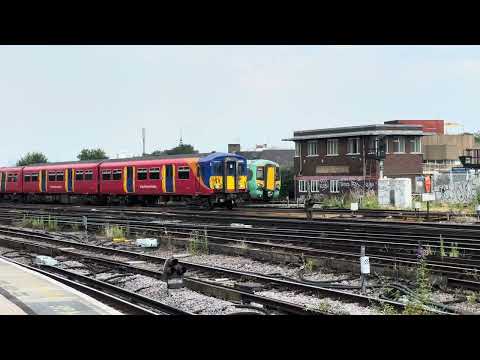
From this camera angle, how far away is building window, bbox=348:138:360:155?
43.6 m

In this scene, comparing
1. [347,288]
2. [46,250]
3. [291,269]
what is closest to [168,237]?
[46,250]

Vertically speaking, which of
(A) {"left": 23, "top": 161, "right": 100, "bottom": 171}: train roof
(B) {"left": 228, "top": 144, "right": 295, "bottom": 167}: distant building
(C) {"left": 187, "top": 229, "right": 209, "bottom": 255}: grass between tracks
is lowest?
(C) {"left": 187, "top": 229, "right": 209, "bottom": 255}: grass between tracks

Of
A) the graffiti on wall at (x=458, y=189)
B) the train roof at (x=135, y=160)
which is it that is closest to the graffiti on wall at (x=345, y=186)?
the graffiti on wall at (x=458, y=189)

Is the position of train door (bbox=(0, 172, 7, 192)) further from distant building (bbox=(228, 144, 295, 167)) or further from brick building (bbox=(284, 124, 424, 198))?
distant building (bbox=(228, 144, 295, 167))

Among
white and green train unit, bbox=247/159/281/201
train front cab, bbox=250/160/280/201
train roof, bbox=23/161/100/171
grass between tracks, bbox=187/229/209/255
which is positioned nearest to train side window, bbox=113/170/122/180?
train roof, bbox=23/161/100/171

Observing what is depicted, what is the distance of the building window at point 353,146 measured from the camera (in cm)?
4356

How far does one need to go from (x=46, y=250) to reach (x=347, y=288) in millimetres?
10475

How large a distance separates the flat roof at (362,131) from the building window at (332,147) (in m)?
0.53

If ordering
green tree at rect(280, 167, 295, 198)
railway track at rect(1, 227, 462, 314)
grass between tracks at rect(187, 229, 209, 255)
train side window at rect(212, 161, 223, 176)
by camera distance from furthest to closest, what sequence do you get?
1. green tree at rect(280, 167, 295, 198)
2. train side window at rect(212, 161, 223, 176)
3. grass between tracks at rect(187, 229, 209, 255)
4. railway track at rect(1, 227, 462, 314)

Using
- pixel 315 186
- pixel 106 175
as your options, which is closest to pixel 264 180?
pixel 315 186

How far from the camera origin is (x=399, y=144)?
145ft

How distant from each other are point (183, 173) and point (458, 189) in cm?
1713

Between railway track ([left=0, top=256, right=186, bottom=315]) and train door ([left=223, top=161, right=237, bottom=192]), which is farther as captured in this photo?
train door ([left=223, top=161, right=237, bottom=192])
